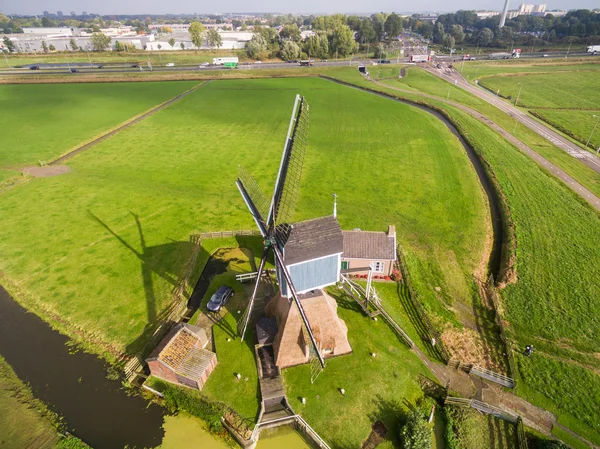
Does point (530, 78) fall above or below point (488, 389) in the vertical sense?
above

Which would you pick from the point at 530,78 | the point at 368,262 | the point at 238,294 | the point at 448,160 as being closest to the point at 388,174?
the point at 448,160

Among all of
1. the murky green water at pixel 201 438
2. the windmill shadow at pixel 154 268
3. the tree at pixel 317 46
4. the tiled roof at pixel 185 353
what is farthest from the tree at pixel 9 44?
the murky green water at pixel 201 438

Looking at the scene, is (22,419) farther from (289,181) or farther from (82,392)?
(289,181)

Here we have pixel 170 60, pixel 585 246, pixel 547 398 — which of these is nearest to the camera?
pixel 547 398

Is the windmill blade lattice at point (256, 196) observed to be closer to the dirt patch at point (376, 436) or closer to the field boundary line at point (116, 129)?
the dirt patch at point (376, 436)

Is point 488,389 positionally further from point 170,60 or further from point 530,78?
point 170,60

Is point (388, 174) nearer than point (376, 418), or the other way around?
point (376, 418)

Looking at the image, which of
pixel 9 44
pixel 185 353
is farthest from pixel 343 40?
pixel 9 44

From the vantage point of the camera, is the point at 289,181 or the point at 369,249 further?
the point at 369,249
